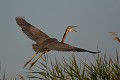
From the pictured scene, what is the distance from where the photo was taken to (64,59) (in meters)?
4.96

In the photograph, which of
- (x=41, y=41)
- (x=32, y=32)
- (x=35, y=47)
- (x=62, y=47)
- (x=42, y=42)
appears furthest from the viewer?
(x=32, y=32)

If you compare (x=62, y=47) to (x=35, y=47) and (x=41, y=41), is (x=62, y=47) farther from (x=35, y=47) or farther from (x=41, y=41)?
(x=41, y=41)

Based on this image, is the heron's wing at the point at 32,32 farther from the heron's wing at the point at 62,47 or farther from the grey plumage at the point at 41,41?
the heron's wing at the point at 62,47

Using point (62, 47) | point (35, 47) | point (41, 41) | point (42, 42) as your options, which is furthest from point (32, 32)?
point (62, 47)

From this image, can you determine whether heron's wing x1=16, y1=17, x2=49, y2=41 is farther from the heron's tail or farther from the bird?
the heron's tail

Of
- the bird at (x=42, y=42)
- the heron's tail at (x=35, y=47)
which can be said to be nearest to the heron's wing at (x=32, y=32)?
the bird at (x=42, y=42)

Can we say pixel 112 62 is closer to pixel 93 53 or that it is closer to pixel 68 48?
pixel 93 53

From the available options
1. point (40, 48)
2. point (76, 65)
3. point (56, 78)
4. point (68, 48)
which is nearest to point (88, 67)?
point (76, 65)

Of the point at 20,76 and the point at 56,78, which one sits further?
the point at 20,76

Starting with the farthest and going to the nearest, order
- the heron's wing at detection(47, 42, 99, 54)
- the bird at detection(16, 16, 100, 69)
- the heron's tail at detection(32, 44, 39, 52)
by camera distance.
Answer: the heron's tail at detection(32, 44, 39, 52) → the bird at detection(16, 16, 100, 69) → the heron's wing at detection(47, 42, 99, 54)

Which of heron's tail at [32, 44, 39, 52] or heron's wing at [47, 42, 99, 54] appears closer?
heron's wing at [47, 42, 99, 54]

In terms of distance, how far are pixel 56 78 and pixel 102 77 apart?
2.11 ft

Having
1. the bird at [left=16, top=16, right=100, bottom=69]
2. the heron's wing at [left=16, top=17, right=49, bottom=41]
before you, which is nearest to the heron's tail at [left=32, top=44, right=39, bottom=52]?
the bird at [left=16, top=16, right=100, bottom=69]

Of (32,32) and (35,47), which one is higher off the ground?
(32,32)
